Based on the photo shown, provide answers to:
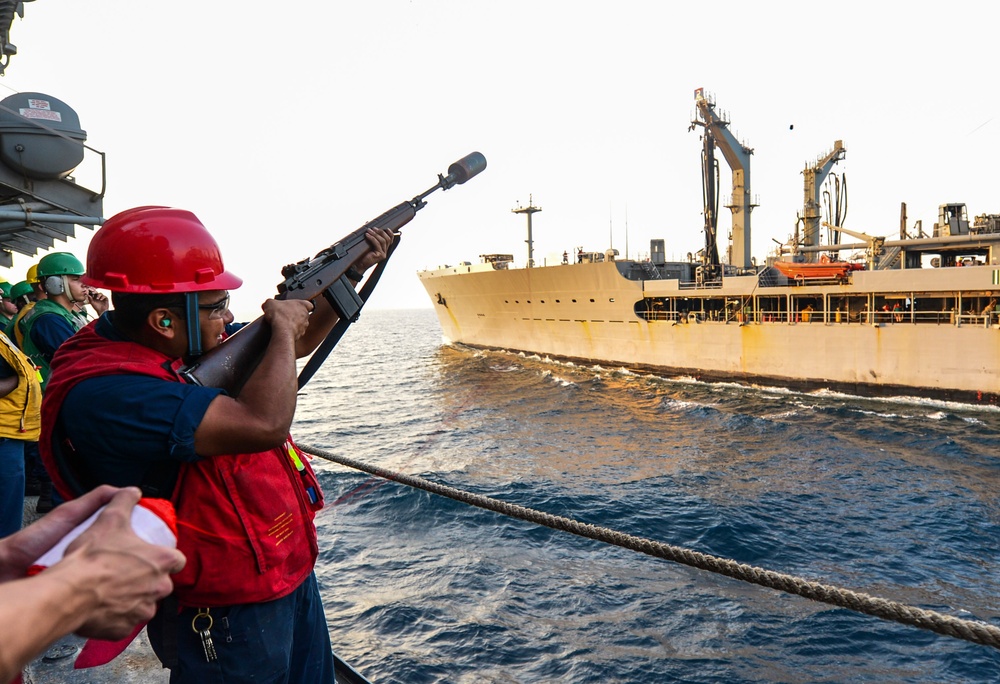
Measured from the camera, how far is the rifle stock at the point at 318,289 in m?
1.71

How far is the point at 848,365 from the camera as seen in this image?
20.4 m

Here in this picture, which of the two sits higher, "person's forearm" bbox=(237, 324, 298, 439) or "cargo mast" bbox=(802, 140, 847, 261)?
"cargo mast" bbox=(802, 140, 847, 261)

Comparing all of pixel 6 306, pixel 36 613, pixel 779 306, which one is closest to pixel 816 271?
pixel 779 306

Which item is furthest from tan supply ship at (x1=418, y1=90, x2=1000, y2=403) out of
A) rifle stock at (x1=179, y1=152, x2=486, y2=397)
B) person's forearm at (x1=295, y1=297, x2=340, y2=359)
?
person's forearm at (x1=295, y1=297, x2=340, y2=359)

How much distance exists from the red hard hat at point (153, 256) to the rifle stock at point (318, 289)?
19cm

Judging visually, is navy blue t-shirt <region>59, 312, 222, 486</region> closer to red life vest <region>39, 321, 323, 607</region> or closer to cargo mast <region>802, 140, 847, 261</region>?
red life vest <region>39, 321, 323, 607</region>

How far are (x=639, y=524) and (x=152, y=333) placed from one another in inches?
368

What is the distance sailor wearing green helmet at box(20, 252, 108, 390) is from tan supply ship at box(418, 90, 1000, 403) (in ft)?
70.1

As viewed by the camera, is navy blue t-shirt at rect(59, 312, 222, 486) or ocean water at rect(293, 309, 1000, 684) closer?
navy blue t-shirt at rect(59, 312, 222, 486)

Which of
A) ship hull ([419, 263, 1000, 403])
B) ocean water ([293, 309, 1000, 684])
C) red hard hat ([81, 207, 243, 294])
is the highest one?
red hard hat ([81, 207, 243, 294])

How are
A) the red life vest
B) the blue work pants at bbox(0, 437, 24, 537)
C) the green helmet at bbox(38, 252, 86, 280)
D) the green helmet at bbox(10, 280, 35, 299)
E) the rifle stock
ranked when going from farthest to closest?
1. the green helmet at bbox(10, 280, 35, 299)
2. the green helmet at bbox(38, 252, 86, 280)
3. the blue work pants at bbox(0, 437, 24, 537)
4. the rifle stock
5. the red life vest

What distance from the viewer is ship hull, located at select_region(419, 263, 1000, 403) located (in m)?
18.6

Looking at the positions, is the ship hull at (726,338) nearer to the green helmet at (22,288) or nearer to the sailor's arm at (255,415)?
the green helmet at (22,288)

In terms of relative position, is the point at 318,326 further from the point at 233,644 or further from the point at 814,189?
the point at 814,189
